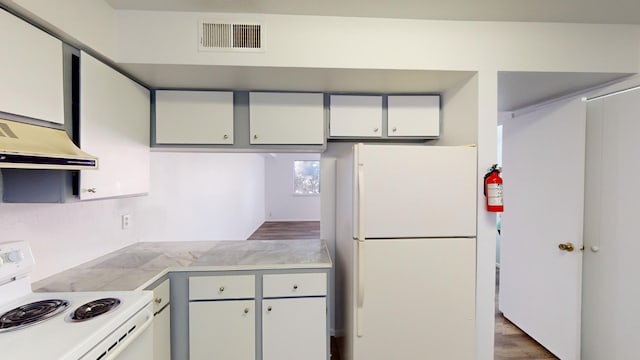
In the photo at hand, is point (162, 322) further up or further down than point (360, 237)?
further down

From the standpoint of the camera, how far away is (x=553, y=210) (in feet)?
7.10

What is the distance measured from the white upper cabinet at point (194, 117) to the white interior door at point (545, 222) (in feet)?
8.13

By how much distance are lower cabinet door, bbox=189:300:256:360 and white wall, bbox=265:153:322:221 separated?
21.1 ft

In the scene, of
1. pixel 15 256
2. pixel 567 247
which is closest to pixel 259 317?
pixel 15 256

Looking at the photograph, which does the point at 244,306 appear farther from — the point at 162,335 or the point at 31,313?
the point at 31,313

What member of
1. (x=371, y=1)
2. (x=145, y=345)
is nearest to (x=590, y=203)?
(x=371, y=1)

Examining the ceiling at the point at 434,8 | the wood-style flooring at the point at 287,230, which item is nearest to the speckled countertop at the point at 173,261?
the ceiling at the point at 434,8

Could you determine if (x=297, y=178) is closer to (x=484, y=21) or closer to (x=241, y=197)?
(x=241, y=197)

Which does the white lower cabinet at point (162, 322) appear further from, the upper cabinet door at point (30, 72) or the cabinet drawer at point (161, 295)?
the upper cabinet door at point (30, 72)

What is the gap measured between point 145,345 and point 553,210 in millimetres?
2844

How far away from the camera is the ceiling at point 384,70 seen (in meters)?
1.52

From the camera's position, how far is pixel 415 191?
1.65 meters

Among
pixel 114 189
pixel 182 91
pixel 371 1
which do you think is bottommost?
pixel 114 189

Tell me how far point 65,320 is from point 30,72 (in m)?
1.02
